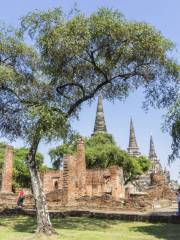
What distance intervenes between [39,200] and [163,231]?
176 inches

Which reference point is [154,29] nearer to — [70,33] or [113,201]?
[70,33]

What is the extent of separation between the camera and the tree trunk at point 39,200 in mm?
11273

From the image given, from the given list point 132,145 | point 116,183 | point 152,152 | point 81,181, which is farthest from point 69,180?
point 152,152

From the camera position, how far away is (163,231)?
12445 millimetres

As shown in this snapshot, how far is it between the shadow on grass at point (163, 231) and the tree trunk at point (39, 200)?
3.31 metres

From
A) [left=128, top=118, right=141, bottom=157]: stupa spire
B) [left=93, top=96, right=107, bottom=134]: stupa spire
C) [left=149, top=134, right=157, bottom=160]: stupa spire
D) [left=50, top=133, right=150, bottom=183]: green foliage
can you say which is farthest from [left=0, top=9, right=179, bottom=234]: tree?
[left=149, top=134, right=157, bottom=160]: stupa spire

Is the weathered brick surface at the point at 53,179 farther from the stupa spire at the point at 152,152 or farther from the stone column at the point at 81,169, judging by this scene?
the stupa spire at the point at 152,152

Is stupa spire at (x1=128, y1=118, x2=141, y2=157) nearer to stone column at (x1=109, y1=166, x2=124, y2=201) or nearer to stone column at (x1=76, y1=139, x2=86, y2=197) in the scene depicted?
stone column at (x1=109, y1=166, x2=124, y2=201)

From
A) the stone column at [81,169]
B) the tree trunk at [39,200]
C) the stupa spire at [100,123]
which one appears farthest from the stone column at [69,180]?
the stupa spire at [100,123]

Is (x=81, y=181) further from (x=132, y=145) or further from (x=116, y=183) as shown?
(x=132, y=145)

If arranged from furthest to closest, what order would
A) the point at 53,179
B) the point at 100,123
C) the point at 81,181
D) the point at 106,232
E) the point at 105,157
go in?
the point at 100,123
the point at 105,157
the point at 53,179
the point at 81,181
the point at 106,232

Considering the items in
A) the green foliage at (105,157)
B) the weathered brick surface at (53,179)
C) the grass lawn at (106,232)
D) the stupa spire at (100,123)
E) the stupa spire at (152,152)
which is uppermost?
the stupa spire at (100,123)

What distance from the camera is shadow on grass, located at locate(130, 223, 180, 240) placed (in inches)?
442

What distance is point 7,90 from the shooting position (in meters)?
14.0
